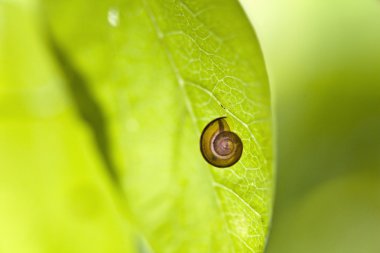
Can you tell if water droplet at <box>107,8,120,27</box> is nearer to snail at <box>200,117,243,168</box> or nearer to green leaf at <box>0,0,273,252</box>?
green leaf at <box>0,0,273,252</box>

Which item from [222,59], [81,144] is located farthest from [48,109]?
[222,59]

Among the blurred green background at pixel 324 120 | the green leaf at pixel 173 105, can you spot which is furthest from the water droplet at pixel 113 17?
the blurred green background at pixel 324 120

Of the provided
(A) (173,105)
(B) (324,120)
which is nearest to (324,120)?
(B) (324,120)

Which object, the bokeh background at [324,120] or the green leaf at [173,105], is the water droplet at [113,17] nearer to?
the green leaf at [173,105]

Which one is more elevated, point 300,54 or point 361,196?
point 300,54

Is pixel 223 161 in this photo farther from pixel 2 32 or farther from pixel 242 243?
pixel 2 32

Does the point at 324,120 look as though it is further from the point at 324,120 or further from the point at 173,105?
the point at 173,105

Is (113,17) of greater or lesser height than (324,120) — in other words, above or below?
above
